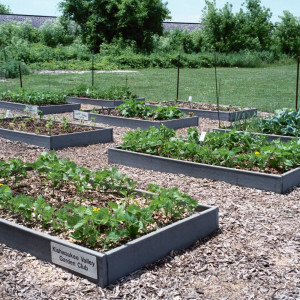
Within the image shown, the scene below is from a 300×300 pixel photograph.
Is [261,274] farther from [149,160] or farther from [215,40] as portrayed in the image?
[215,40]

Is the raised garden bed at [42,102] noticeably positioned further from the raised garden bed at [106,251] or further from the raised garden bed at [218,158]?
the raised garden bed at [106,251]

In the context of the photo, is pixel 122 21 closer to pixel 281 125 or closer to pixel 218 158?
pixel 281 125

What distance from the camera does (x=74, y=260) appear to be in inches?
131

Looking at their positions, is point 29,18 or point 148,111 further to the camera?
point 29,18

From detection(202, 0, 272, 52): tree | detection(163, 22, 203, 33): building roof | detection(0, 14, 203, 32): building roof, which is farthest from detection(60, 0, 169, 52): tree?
detection(163, 22, 203, 33): building roof

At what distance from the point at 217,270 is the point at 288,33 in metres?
42.6

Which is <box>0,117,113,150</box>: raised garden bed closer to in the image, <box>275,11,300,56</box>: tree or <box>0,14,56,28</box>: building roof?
<box>275,11,300,56</box>: tree

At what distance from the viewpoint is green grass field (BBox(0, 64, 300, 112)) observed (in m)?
13.8

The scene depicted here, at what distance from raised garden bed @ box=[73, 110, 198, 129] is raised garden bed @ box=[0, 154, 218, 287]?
15.5 ft

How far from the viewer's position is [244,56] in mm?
32344

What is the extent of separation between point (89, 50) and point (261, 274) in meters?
32.6

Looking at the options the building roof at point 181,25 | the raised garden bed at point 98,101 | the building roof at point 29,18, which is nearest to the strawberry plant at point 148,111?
the raised garden bed at point 98,101

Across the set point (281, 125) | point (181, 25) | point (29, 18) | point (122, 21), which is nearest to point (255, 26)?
point (122, 21)

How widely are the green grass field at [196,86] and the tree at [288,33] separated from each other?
21818mm
